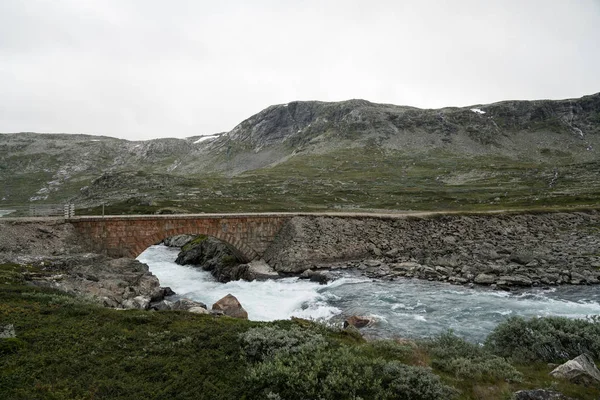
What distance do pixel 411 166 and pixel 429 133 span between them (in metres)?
44.8

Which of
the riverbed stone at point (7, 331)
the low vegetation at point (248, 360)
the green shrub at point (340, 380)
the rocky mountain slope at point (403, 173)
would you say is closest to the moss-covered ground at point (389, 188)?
the rocky mountain slope at point (403, 173)

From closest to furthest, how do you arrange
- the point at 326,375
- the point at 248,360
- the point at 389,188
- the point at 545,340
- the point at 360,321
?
1. the point at 326,375
2. the point at 248,360
3. the point at 545,340
4. the point at 360,321
5. the point at 389,188

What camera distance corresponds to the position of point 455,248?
42.3 metres

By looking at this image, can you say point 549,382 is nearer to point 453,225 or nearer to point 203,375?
point 203,375

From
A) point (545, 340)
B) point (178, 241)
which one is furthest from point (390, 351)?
point (178, 241)

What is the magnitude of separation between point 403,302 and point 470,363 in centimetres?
1746

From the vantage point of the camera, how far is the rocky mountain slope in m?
79.6

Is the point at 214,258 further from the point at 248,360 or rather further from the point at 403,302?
the point at 248,360

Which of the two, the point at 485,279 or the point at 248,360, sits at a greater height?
the point at 248,360

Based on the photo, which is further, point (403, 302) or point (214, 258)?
point (214, 258)

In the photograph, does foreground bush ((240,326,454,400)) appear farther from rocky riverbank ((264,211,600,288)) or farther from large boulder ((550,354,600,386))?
rocky riverbank ((264,211,600,288))

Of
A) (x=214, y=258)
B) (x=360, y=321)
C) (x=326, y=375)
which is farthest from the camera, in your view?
(x=214, y=258)

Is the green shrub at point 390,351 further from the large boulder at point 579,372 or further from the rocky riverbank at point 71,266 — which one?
the rocky riverbank at point 71,266

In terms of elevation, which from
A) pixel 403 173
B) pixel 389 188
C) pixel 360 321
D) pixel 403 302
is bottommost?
pixel 403 302
